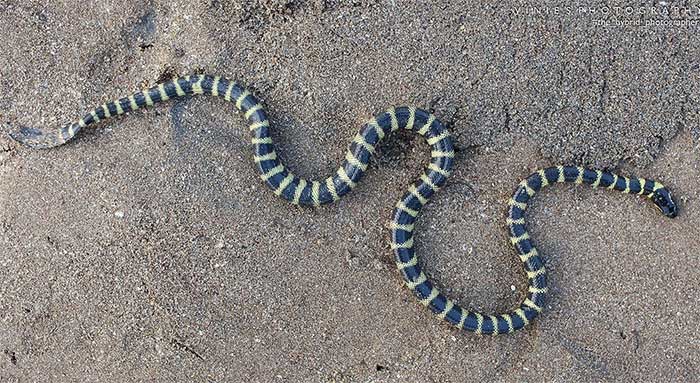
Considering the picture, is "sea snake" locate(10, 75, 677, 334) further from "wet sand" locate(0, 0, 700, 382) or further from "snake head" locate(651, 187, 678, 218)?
"wet sand" locate(0, 0, 700, 382)

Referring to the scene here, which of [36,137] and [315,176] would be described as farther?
[315,176]

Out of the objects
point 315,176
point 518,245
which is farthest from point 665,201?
point 315,176

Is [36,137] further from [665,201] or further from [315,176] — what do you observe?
[665,201]

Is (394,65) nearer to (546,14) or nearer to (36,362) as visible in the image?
(546,14)

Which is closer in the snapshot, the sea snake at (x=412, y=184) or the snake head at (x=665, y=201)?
the sea snake at (x=412, y=184)

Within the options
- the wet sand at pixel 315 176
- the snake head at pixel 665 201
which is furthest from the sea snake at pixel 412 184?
the wet sand at pixel 315 176

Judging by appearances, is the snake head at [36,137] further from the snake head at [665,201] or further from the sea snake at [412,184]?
the snake head at [665,201]

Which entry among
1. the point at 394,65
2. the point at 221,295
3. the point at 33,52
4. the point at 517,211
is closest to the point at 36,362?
the point at 221,295
